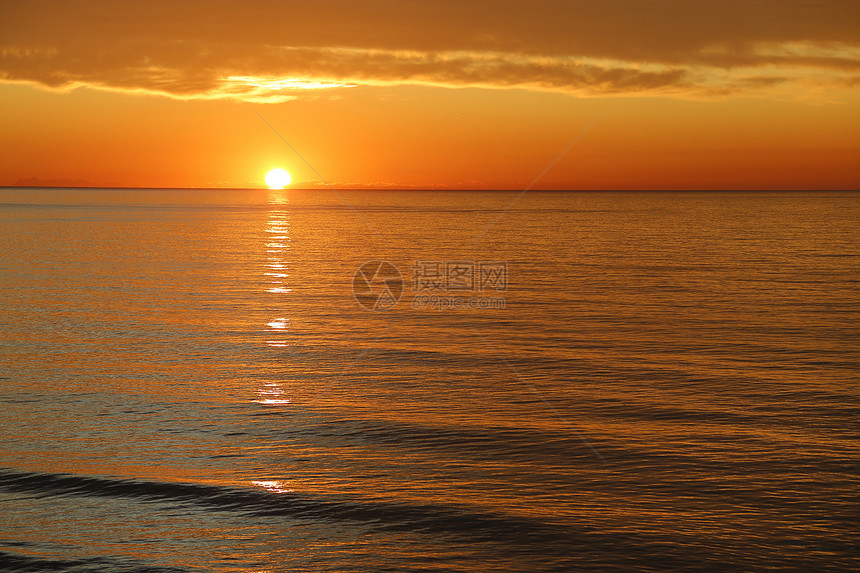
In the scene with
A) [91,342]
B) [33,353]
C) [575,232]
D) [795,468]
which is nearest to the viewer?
[795,468]

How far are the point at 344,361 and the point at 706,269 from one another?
2878cm

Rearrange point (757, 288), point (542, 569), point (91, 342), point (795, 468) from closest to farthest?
point (542, 569) < point (795, 468) < point (91, 342) < point (757, 288)

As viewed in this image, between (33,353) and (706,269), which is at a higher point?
(706,269)

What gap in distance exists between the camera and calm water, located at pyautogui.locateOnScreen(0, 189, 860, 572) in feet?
33.1

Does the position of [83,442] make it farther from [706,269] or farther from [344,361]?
[706,269]

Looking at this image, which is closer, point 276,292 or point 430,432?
point 430,432

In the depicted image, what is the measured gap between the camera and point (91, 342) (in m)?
22.3

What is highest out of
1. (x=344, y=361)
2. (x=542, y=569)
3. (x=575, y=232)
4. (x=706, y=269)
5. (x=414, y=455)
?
(x=575, y=232)

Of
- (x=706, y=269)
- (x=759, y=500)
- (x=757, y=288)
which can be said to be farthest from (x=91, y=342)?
(x=706, y=269)

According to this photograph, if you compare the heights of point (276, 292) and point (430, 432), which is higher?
point (276, 292)

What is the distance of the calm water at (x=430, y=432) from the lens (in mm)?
10078

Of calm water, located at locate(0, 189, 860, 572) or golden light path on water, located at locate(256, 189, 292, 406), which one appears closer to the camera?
calm water, located at locate(0, 189, 860, 572)

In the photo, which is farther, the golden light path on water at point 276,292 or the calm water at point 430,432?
the golden light path on water at point 276,292

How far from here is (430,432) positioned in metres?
14.6
